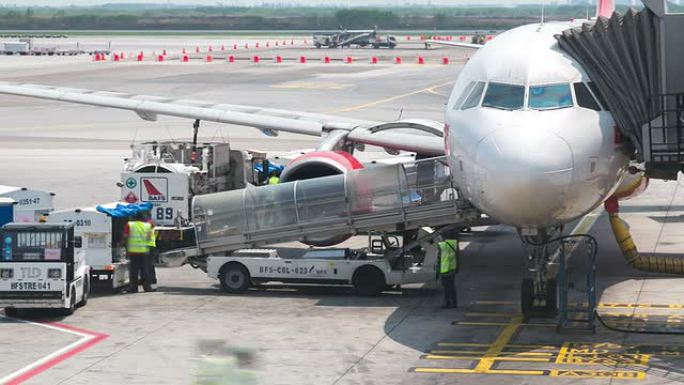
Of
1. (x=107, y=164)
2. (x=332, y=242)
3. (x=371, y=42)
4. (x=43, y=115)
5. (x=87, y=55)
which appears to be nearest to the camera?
(x=332, y=242)

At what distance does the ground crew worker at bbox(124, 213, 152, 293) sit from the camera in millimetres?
25812

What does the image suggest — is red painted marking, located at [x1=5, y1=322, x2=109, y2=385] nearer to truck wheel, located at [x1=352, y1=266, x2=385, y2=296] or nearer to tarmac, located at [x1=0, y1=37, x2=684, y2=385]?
tarmac, located at [x1=0, y1=37, x2=684, y2=385]

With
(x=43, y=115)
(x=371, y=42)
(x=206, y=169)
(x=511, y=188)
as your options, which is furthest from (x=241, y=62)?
(x=511, y=188)

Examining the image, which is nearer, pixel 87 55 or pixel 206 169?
pixel 206 169

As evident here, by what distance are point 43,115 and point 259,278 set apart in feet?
147

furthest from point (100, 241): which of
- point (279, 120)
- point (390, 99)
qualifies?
point (390, 99)

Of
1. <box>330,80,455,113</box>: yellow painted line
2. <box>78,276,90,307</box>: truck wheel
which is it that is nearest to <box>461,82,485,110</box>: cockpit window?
<box>78,276,90,307</box>: truck wheel

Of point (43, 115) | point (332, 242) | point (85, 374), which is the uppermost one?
point (43, 115)

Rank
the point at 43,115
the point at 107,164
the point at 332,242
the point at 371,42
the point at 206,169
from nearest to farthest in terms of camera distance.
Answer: the point at 332,242
the point at 206,169
the point at 107,164
the point at 43,115
the point at 371,42

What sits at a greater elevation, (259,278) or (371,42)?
(371,42)

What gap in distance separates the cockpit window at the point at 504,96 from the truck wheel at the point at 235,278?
A: 7.12m

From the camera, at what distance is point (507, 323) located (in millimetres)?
22719

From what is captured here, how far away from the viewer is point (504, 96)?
834 inches

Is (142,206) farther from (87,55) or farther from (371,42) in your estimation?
(371,42)
